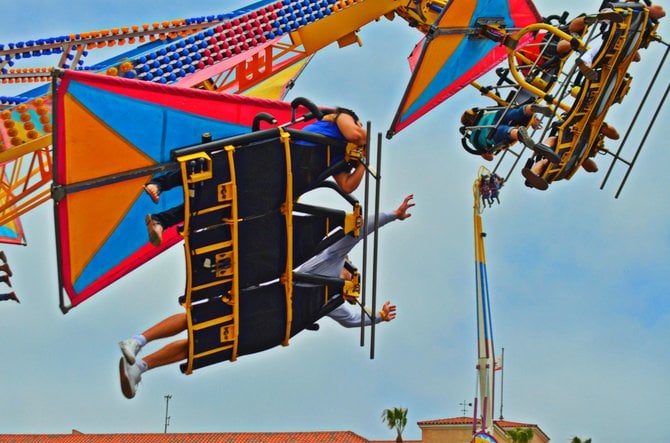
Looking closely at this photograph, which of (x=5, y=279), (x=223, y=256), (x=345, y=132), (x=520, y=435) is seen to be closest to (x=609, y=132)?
(x=345, y=132)

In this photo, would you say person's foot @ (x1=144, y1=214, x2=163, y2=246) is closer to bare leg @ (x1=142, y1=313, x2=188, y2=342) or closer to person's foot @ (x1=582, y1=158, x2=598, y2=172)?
bare leg @ (x1=142, y1=313, x2=188, y2=342)

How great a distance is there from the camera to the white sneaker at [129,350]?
12.1 metres

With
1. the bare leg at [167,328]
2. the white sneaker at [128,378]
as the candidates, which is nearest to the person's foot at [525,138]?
the bare leg at [167,328]

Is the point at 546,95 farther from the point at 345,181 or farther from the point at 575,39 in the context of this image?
the point at 345,181

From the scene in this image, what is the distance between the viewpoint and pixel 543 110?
1406cm

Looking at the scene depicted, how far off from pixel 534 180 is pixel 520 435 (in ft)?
106

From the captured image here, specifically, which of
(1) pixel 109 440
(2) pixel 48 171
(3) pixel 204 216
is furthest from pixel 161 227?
(1) pixel 109 440

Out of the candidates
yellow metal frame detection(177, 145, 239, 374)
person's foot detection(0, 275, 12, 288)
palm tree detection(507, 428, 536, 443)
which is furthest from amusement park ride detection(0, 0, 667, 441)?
palm tree detection(507, 428, 536, 443)

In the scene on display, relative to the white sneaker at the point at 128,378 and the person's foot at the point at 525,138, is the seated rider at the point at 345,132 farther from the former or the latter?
the person's foot at the point at 525,138

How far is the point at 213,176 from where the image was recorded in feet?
39.6

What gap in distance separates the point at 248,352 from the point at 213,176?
153 cm

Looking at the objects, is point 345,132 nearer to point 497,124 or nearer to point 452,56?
point 497,124

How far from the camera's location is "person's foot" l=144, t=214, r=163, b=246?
11922 millimetres

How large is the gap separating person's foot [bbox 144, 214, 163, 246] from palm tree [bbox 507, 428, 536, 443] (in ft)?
113
